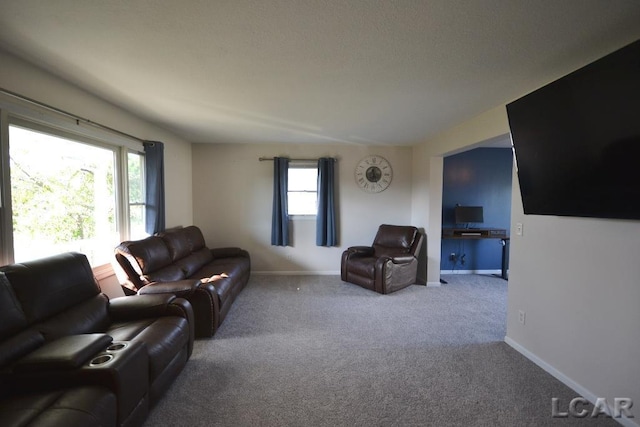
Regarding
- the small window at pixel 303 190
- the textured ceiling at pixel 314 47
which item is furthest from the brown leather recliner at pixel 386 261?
the textured ceiling at pixel 314 47

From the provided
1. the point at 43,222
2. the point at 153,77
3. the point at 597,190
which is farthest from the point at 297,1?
the point at 43,222

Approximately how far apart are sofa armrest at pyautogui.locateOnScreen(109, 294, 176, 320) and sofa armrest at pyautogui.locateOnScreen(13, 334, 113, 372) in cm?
60

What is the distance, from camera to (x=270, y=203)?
4574mm

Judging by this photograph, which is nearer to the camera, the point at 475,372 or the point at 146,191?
A: the point at 475,372

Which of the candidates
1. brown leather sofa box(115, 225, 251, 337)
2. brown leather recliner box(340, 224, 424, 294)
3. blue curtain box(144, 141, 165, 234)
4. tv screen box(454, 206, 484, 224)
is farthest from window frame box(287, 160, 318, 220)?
tv screen box(454, 206, 484, 224)

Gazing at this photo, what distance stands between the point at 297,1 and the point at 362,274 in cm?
345

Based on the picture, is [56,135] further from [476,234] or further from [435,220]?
[476,234]

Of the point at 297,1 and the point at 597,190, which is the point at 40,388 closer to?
the point at 297,1

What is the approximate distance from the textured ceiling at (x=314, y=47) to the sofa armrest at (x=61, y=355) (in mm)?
1783

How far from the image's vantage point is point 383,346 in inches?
92.8

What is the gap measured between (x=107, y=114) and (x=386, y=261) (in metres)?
3.87

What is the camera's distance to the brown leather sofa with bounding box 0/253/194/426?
1121mm

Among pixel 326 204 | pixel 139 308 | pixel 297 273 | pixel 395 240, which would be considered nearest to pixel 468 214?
pixel 395 240

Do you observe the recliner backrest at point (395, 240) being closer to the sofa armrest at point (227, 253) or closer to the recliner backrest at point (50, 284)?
the sofa armrest at point (227, 253)
